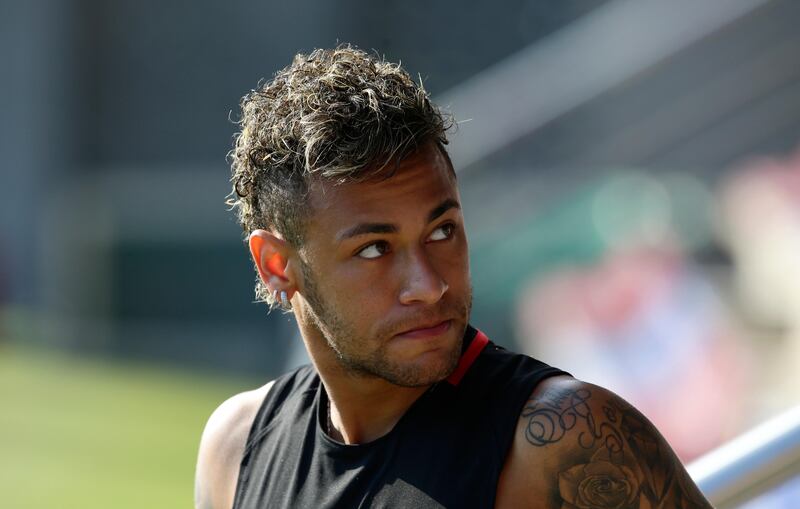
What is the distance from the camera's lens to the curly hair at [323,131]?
6.83 ft

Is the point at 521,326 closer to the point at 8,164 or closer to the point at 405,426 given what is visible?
the point at 405,426

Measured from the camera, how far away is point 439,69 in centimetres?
1007

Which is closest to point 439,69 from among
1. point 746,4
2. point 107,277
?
point 746,4

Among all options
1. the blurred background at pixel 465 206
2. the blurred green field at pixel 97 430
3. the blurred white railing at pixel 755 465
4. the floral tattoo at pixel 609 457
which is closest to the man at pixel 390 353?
the floral tattoo at pixel 609 457

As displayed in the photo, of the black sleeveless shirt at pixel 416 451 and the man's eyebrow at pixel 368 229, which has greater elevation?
the man's eyebrow at pixel 368 229

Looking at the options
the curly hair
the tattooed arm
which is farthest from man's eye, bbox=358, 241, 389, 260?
the tattooed arm

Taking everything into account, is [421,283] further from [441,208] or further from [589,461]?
[589,461]

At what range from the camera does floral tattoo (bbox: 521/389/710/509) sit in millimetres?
1799

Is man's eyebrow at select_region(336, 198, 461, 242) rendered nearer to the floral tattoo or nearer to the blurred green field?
the floral tattoo

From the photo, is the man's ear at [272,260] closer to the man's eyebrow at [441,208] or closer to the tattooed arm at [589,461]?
the man's eyebrow at [441,208]

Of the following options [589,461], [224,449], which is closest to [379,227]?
[589,461]

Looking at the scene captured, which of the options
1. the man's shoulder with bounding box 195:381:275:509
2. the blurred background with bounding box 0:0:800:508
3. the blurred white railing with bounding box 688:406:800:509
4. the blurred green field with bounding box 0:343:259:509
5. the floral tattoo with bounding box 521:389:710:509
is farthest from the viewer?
the blurred green field with bounding box 0:343:259:509

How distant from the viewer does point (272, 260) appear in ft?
7.39

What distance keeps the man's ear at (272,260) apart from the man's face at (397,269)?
121 millimetres
